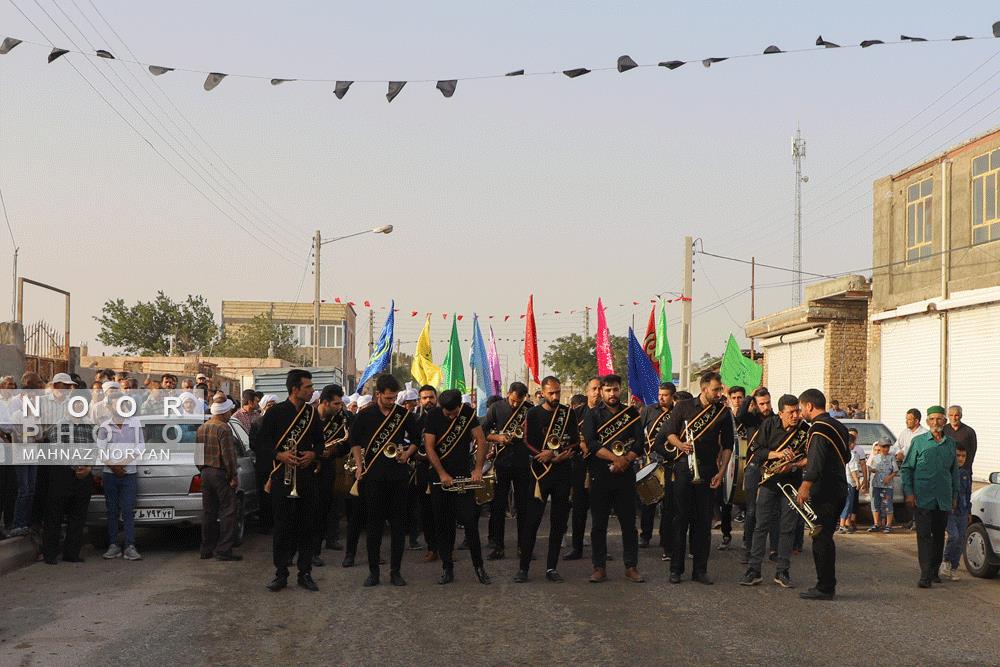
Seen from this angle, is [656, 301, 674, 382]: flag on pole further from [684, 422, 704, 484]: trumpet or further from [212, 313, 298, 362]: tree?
[212, 313, 298, 362]: tree

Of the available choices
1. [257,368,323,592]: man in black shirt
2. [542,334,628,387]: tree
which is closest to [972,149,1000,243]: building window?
[257,368,323,592]: man in black shirt

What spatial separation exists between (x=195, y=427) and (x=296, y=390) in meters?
3.37

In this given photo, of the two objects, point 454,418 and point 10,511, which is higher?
point 454,418

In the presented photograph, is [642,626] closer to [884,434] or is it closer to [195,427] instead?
[195,427]

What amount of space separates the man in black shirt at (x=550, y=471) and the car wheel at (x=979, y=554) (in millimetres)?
4224

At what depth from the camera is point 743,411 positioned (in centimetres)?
1336

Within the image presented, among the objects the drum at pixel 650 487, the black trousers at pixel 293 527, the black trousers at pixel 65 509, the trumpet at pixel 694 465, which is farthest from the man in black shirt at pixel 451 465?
the black trousers at pixel 65 509

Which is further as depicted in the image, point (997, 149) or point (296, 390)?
point (997, 149)

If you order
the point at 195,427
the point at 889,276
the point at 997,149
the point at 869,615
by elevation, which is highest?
the point at 997,149

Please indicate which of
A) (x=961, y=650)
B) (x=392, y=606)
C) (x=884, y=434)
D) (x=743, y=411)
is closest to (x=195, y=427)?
(x=392, y=606)

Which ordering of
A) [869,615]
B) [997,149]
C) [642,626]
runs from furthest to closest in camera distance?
1. [997,149]
2. [869,615]
3. [642,626]

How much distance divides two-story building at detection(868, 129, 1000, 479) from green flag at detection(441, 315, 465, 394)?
11106mm

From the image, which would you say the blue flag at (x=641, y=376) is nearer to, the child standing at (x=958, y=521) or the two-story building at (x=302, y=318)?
the child standing at (x=958, y=521)

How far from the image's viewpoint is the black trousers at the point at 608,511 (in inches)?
432
